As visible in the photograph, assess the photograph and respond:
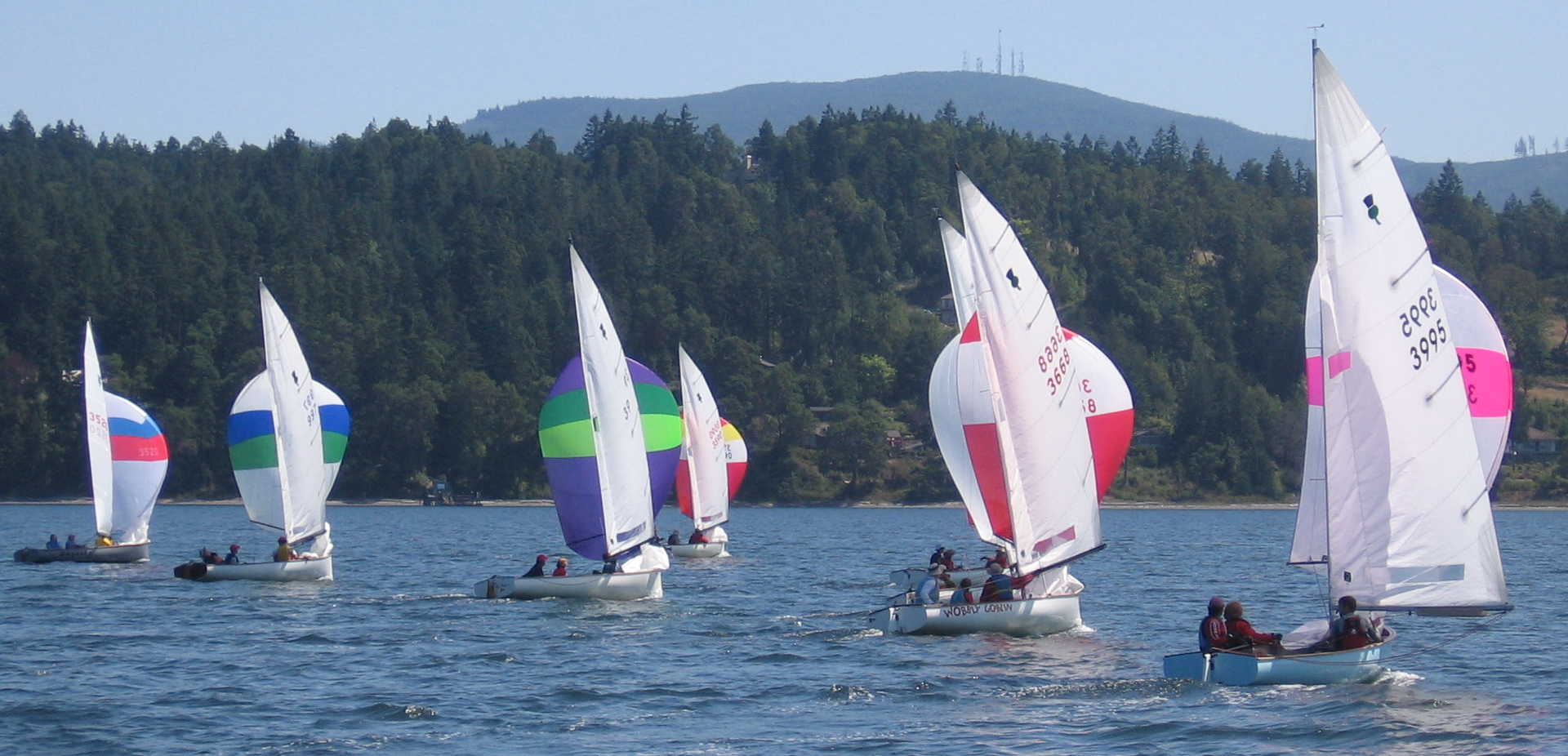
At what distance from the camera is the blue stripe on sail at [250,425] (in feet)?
156

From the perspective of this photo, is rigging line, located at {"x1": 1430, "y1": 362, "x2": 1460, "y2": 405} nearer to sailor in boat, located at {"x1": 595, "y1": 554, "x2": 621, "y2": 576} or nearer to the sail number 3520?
the sail number 3520

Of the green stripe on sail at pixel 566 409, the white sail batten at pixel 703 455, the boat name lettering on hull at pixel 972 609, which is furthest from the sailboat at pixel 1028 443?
the white sail batten at pixel 703 455

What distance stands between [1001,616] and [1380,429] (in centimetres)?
892

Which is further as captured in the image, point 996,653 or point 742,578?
point 742,578

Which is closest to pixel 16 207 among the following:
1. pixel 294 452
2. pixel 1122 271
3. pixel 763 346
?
pixel 763 346

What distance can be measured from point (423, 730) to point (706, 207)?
16466 cm

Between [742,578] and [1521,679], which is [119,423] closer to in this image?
[742,578]

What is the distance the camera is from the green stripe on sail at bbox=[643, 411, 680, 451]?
1825 inches

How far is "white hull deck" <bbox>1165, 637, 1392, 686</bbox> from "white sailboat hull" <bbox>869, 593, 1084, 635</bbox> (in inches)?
248

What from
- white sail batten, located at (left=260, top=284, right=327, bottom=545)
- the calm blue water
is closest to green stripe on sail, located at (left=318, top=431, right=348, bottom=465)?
white sail batten, located at (left=260, top=284, right=327, bottom=545)

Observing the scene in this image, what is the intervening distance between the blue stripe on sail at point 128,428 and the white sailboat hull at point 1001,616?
28.6 meters

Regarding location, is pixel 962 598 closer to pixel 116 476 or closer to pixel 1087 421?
pixel 1087 421

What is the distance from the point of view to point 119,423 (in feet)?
173

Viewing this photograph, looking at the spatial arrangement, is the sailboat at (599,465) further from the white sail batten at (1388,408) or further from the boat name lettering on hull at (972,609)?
the white sail batten at (1388,408)
